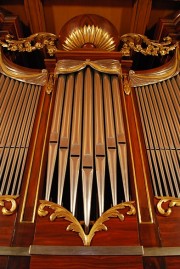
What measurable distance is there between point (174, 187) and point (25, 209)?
1083 mm

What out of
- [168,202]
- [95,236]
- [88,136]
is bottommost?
[95,236]

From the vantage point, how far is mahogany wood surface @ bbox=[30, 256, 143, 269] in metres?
1.67

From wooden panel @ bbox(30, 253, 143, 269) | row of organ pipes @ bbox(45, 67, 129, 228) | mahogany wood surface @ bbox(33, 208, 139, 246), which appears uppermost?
row of organ pipes @ bbox(45, 67, 129, 228)

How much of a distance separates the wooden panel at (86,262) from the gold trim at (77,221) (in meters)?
0.11

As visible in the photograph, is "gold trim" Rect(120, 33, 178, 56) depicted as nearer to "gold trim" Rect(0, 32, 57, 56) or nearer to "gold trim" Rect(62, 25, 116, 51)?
"gold trim" Rect(62, 25, 116, 51)

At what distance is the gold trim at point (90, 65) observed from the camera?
3.22 metres

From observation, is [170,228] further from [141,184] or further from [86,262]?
[86,262]

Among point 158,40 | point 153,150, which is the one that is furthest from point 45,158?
point 158,40

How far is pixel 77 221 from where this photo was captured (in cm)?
188

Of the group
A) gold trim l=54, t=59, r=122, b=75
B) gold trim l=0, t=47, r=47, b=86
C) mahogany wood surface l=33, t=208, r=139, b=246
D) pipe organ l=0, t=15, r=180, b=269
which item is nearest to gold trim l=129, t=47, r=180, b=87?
pipe organ l=0, t=15, r=180, b=269

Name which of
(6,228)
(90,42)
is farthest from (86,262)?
(90,42)

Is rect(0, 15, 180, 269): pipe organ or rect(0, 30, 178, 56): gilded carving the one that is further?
rect(0, 30, 178, 56): gilded carving

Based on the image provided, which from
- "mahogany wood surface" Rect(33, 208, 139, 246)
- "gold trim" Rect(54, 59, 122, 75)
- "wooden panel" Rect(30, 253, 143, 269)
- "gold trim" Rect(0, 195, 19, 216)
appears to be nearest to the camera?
"wooden panel" Rect(30, 253, 143, 269)

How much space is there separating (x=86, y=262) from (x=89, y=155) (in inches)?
31.9
